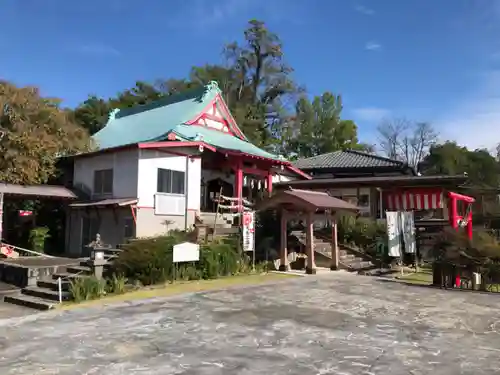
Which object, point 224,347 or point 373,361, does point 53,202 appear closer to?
point 224,347

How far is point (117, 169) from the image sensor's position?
1800cm

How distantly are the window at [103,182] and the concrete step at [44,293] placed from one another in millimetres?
6976

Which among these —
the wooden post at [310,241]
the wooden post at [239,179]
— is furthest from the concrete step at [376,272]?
the wooden post at [239,179]

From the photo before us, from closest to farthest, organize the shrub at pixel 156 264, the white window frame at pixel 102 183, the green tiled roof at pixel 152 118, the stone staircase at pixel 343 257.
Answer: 1. the shrub at pixel 156 264
2. the stone staircase at pixel 343 257
3. the white window frame at pixel 102 183
4. the green tiled roof at pixel 152 118

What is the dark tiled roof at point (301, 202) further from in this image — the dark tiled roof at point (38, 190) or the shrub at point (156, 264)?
the dark tiled roof at point (38, 190)

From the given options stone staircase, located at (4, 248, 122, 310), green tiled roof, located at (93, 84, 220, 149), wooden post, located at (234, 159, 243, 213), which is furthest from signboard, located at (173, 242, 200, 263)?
green tiled roof, located at (93, 84, 220, 149)

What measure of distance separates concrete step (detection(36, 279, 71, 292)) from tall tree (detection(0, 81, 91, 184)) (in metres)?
6.99

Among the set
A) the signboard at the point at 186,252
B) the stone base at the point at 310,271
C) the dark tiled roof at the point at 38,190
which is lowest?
the stone base at the point at 310,271

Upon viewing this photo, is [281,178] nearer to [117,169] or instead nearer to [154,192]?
[154,192]

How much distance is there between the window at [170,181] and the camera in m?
18.0

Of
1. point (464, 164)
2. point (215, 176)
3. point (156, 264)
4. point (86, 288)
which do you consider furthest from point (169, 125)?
point (464, 164)

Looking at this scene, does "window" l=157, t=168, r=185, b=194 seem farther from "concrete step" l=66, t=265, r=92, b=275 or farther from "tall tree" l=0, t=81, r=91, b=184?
"concrete step" l=66, t=265, r=92, b=275

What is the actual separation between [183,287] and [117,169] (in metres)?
7.47

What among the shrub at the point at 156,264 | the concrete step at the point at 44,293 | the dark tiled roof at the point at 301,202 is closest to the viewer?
the concrete step at the point at 44,293
